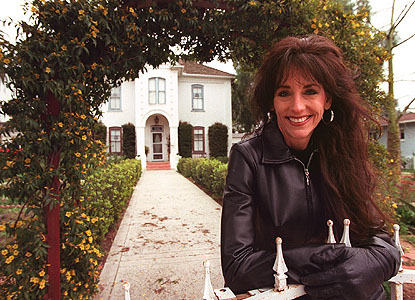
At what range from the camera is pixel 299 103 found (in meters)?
1.24

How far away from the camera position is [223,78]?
69.4 ft

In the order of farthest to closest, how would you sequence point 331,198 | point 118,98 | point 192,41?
point 118,98
point 192,41
point 331,198

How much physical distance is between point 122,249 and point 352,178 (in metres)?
4.23

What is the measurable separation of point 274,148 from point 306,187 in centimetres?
26

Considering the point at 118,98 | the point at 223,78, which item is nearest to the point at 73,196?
the point at 118,98

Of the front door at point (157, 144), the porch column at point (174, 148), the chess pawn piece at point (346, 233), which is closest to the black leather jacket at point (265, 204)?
the chess pawn piece at point (346, 233)

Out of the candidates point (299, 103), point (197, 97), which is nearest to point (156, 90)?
point (197, 97)

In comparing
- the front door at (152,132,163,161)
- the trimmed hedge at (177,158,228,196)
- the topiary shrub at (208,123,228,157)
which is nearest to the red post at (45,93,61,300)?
the trimmed hedge at (177,158,228,196)

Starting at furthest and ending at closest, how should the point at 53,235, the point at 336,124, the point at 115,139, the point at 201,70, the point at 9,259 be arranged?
the point at 201,70 < the point at 115,139 < the point at 53,235 < the point at 9,259 < the point at 336,124

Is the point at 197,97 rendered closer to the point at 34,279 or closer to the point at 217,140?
the point at 217,140

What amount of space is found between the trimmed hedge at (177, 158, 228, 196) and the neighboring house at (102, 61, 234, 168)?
4.86 m

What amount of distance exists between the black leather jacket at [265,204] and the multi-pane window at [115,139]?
19338 millimetres

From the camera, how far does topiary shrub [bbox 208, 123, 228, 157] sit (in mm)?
20516

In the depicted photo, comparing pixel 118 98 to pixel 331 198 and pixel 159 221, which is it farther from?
pixel 331 198
